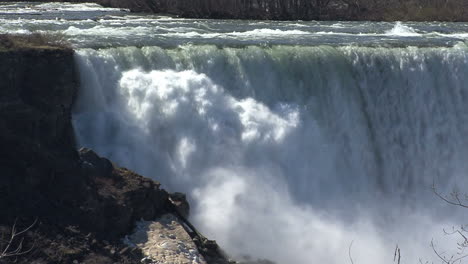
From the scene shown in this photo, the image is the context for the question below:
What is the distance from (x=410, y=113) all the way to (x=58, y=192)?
8.85 m

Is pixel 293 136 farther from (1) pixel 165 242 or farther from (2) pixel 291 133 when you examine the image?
(1) pixel 165 242

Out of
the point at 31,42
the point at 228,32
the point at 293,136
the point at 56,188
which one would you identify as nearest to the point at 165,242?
the point at 56,188

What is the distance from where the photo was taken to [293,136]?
1586cm

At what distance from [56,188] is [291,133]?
5.67 m

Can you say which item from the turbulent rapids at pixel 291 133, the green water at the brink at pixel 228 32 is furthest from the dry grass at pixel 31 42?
the green water at the brink at pixel 228 32

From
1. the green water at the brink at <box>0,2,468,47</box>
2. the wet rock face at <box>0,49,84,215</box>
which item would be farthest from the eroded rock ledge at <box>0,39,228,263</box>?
the green water at the brink at <box>0,2,468,47</box>

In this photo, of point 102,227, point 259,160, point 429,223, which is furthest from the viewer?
point 429,223

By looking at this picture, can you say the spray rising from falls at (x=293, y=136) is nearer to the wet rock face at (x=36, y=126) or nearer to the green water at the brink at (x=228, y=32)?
the wet rock face at (x=36, y=126)


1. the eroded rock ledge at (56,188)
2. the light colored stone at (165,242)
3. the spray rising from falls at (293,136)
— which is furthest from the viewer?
the spray rising from falls at (293,136)

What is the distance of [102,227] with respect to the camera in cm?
1129

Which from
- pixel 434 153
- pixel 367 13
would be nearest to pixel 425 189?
pixel 434 153

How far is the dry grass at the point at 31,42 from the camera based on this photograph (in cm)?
1328

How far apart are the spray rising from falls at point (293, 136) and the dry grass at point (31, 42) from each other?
0.53 meters

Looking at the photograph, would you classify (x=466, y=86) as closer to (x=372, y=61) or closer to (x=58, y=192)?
(x=372, y=61)
